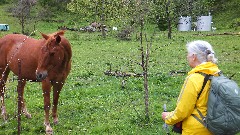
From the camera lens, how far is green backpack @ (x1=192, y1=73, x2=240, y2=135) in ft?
13.1

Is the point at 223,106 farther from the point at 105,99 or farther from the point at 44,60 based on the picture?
the point at 105,99

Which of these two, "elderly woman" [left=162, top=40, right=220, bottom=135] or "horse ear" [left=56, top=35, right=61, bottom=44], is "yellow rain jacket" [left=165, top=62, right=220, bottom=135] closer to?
"elderly woman" [left=162, top=40, right=220, bottom=135]

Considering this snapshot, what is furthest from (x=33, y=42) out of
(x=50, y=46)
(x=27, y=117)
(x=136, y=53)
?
(x=136, y=53)

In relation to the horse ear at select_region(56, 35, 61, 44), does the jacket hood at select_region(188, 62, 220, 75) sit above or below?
below

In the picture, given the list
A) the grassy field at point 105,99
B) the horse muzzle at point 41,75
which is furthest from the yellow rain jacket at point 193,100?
the horse muzzle at point 41,75

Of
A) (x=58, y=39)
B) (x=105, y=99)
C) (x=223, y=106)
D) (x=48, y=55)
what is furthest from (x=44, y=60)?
(x=223, y=106)

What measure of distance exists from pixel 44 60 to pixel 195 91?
3924mm

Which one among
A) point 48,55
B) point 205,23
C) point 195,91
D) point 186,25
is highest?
point 205,23

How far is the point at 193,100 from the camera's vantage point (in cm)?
418

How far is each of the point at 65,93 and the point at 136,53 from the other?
10.4m

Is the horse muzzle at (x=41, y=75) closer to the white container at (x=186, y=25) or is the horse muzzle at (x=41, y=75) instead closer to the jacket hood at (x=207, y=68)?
the jacket hood at (x=207, y=68)

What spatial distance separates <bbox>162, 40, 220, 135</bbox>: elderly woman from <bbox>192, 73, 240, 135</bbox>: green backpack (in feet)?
0.26

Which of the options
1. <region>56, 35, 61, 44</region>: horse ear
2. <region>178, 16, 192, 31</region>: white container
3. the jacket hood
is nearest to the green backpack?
the jacket hood

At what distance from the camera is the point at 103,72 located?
14711 mm
